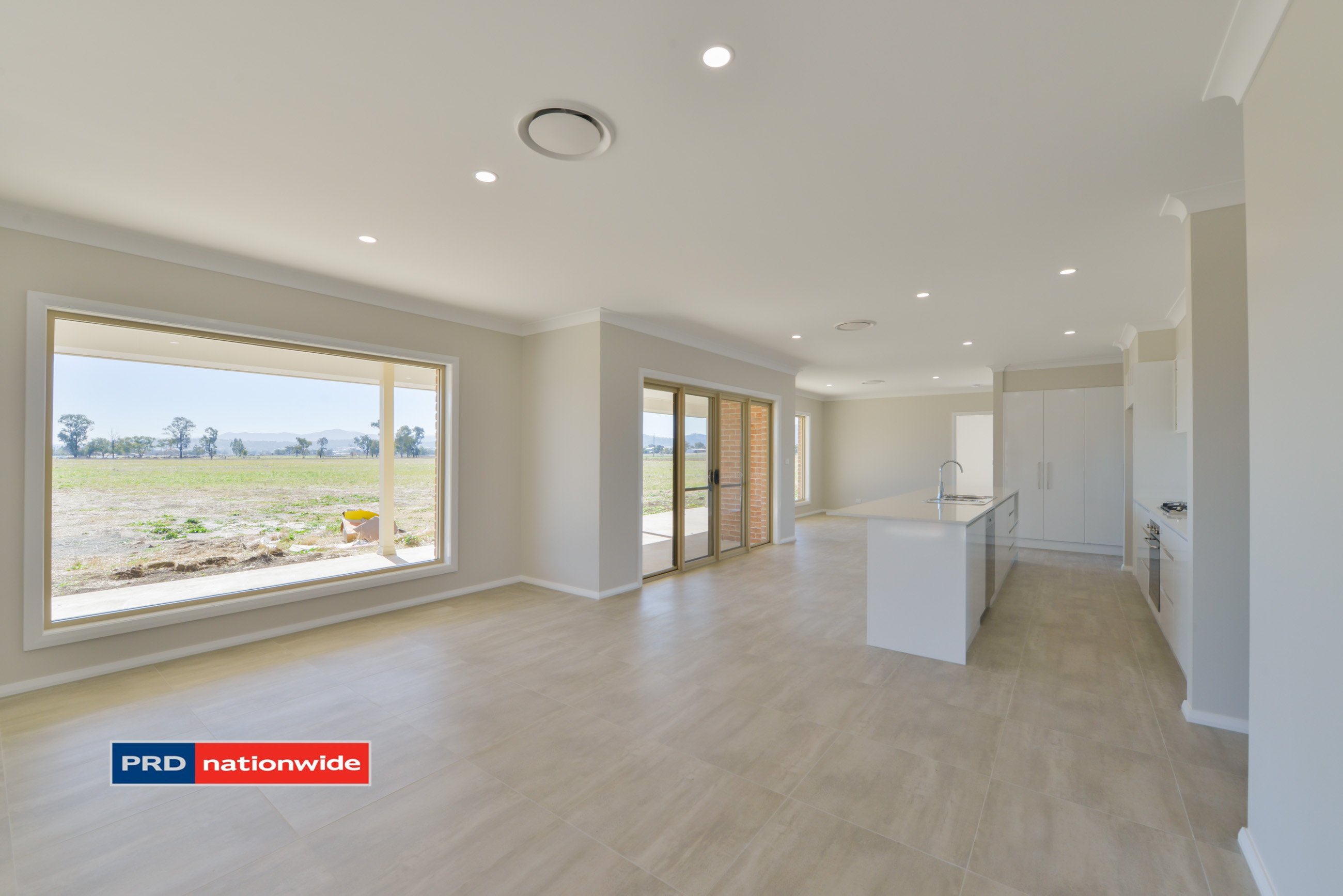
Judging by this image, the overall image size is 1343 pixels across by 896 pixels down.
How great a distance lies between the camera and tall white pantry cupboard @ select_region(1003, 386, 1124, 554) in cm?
664

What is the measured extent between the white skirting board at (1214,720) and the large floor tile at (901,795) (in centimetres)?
135

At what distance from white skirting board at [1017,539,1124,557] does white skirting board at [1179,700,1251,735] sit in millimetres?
4835

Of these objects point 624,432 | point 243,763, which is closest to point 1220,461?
point 624,432

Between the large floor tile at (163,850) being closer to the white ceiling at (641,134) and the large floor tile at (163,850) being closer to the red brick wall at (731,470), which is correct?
the white ceiling at (641,134)

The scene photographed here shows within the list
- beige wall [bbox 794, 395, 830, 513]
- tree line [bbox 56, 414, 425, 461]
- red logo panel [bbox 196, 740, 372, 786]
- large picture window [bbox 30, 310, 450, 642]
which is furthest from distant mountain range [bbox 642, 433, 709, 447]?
beige wall [bbox 794, 395, 830, 513]

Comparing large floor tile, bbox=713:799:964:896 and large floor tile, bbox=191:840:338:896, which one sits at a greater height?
large floor tile, bbox=713:799:964:896

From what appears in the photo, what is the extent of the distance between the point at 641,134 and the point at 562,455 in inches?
131

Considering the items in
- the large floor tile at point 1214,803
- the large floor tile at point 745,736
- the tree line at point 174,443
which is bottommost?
the large floor tile at point 745,736

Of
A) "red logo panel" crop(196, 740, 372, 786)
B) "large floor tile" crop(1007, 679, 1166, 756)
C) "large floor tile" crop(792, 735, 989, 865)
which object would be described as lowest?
"red logo panel" crop(196, 740, 372, 786)

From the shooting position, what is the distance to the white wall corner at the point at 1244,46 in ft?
4.87

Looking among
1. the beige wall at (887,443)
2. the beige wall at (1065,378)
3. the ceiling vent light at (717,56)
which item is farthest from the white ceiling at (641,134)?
the beige wall at (887,443)

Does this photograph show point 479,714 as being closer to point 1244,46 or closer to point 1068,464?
point 1244,46

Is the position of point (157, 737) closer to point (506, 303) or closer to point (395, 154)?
point (395, 154)

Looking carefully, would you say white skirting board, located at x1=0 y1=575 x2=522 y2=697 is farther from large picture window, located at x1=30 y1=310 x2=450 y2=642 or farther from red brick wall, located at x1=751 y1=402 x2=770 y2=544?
red brick wall, located at x1=751 y1=402 x2=770 y2=544
